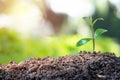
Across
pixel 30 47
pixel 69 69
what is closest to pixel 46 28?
pixel 30 47

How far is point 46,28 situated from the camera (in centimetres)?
1191

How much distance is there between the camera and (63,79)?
48.7 inches

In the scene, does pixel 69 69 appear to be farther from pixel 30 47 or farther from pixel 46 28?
pixel 46 28

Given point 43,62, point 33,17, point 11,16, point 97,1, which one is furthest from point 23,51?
point 97,1

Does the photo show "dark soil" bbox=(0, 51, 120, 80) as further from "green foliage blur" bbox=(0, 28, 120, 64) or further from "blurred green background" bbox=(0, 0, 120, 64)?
"green foliage blur" bbox=(0, 28, 120, 64)

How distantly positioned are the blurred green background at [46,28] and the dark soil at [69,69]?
1.64 metres

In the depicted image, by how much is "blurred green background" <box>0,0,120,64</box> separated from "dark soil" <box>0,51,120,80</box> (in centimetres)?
164

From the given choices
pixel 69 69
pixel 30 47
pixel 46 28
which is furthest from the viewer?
pixel 46 28

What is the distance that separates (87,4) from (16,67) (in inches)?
501

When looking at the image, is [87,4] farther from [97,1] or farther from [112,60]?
[112,60]

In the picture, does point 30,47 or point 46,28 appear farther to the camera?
point 46,28

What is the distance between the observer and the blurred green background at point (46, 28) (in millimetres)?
4871

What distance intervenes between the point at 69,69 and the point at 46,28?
34.9ft

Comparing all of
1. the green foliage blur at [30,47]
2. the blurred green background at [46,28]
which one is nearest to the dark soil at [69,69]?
the blurred green background at [46,28]
